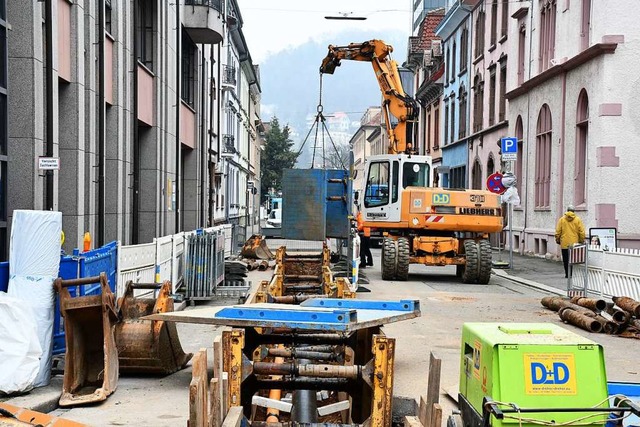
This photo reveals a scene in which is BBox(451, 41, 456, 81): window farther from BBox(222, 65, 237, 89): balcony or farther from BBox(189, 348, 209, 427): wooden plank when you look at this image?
BBox(189, 348, 209, 427): wooden plank

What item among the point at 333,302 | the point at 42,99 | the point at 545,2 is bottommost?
the point at 333,302

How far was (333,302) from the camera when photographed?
773 centimetres

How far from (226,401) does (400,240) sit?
14778 millimetres

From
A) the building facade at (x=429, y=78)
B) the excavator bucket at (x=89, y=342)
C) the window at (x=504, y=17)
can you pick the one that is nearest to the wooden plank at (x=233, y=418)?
the excavator bucket at (x=89, y=342)

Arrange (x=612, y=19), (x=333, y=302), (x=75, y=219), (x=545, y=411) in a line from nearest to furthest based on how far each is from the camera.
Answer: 1. (x=545, y=411)
2. (x=333, y=302)
3. (x=75, y=219)
4. (x=612, y=19)

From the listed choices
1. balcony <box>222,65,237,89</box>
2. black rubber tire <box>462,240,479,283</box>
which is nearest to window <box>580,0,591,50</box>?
black rubber tire <box>462,240,479,283</box>

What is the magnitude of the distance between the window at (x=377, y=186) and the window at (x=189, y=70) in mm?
8634

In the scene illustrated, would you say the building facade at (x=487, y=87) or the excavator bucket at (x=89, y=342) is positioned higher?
the building facade at (x=487, y=87)

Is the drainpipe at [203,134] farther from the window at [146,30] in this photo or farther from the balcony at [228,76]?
the balcony at [228,76]

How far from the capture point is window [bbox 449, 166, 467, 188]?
148 ft

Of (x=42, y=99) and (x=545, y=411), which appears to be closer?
(x=545, y=411)

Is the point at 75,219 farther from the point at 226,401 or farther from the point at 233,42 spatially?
the point at 233,42

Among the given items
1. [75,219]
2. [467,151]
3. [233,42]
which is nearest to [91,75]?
[75,219]

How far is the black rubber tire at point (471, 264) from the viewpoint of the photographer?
2009 cm
